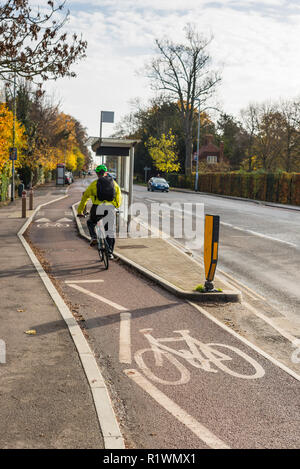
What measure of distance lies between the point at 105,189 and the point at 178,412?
23.0ft

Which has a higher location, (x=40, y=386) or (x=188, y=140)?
(x=188, y=140)

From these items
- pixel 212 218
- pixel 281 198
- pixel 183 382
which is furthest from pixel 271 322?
pixel 281 198

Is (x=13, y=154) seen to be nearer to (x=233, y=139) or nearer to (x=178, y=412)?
(x=178, y=412)

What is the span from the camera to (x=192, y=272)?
1002 centimetres

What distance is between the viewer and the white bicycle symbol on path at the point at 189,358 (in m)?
4.97

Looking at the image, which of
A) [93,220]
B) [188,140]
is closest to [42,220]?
[93,220]

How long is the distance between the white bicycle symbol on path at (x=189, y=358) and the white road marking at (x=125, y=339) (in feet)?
0.34

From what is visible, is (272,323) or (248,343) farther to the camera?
(272,323)

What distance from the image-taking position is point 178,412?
411cm

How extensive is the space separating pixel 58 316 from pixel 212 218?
2842 millimetres

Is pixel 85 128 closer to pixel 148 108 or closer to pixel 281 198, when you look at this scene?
pixel 148 108

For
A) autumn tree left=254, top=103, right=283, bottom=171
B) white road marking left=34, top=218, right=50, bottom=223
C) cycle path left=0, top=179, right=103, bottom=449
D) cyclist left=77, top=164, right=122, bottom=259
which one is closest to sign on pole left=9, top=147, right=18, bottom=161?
white road marking left=34, top=218, right=50, bottom=223

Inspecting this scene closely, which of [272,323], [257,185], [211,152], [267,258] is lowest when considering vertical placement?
[272,323]
